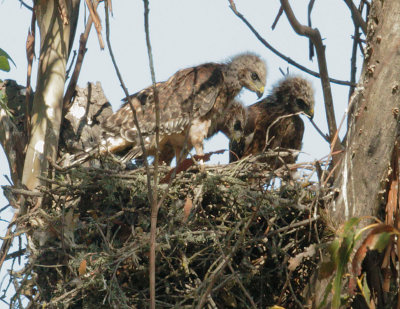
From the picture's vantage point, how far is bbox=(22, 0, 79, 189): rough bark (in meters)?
4.69

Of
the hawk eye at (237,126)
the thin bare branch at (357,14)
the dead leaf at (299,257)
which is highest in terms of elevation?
the thin bare branch at (357,14)

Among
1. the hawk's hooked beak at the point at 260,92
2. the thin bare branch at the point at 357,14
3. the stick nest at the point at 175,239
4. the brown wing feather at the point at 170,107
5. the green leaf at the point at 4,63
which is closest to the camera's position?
the green leaf at the point at 4,63

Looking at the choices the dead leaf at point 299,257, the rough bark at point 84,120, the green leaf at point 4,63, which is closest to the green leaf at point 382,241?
the dead leaf at point 299,257

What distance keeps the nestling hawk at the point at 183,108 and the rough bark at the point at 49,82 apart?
69 cm

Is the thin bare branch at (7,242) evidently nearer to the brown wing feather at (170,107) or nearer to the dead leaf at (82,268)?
the dead leaf at (82,268)

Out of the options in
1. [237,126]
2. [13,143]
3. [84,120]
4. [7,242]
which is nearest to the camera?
[7,242]

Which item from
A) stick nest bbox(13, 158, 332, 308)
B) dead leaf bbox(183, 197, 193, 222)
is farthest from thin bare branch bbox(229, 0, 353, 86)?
dead leaf bbox(183, 197, 193, 222)

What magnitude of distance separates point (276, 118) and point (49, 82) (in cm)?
217

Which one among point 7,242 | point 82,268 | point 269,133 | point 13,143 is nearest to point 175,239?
point 82,268

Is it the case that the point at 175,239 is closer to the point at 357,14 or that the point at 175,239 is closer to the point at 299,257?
the point at 299,257

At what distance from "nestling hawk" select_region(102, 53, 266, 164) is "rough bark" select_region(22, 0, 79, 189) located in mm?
687

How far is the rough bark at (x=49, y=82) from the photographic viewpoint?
4.69 metres

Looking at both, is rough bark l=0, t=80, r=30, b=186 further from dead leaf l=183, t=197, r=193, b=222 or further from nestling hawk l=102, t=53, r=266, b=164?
dead leaf l=183, t=197, r=193, b=222

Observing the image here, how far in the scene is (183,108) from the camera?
5.73 m
